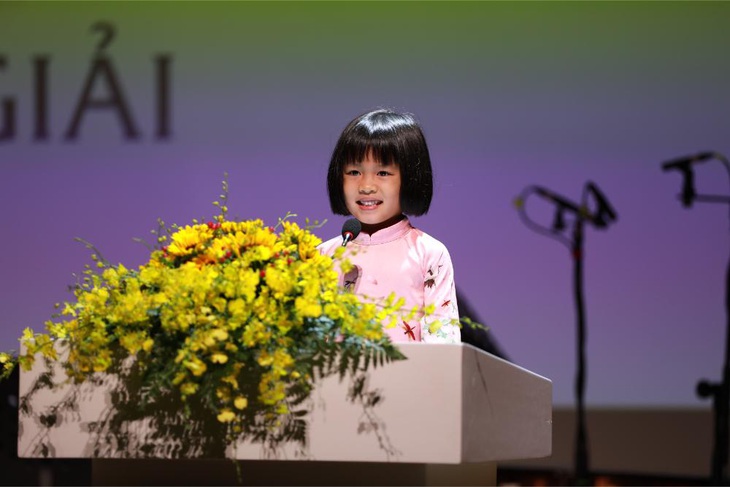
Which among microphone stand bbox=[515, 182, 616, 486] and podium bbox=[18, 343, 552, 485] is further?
microphone stand bbox=[515, 182, 616, 486]

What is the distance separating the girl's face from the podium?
673 mm

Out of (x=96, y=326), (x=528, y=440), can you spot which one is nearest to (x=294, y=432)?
(x=96, y=326)

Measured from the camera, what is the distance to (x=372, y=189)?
2.37 meters

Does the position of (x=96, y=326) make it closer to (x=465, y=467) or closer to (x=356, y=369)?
(x=356, y=369)

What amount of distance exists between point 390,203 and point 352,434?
92 cm

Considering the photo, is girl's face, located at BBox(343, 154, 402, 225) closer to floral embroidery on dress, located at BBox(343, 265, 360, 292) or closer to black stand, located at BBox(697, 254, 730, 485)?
floral embroidery on dress, located at BBox(343, 265, 360, 292)

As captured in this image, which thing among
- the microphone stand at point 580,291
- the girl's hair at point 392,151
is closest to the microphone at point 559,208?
the microphone stand at point 580,291

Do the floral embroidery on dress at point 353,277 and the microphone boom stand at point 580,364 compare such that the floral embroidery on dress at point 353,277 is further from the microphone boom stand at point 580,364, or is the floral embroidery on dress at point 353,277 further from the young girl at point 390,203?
the microphone boom stand at point 580,364

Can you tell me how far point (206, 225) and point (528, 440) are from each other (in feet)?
2.49

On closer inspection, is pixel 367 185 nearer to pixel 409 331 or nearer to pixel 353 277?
pixel 353 277

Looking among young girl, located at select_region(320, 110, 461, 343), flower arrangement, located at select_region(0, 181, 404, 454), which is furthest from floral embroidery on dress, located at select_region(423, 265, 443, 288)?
flower arrangement, located at select_region(0, 181, 404, 454)

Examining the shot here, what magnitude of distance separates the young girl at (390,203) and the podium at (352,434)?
554 millimetres

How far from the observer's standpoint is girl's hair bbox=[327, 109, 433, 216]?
2.35 meters

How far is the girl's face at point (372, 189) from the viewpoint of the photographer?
7.75ft
